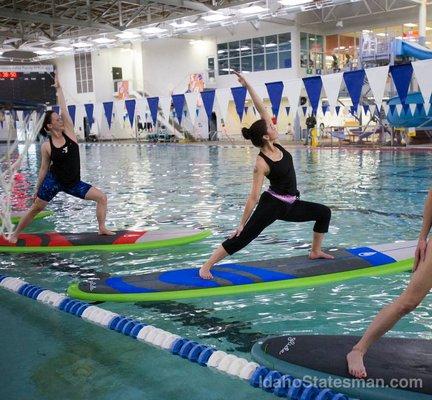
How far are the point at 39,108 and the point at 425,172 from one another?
9642 mm

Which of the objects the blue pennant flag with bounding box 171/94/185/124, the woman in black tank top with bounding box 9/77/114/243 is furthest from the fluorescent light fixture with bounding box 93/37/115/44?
the woman in black tank top with bounding box 9/77/114/243

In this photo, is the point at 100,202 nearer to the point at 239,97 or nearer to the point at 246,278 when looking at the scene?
the point at 246,278

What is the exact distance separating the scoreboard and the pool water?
2050mm

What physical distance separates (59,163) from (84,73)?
38.5m

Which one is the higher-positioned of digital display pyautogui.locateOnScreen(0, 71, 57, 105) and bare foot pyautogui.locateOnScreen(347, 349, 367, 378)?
digital display pyautogui.locateOnScreen(0, 71, 57, 105)

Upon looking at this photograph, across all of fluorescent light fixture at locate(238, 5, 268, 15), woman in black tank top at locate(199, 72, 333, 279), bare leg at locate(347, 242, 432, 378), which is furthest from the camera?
fluorescent light fixture at locate(238, 5, 268, 15)

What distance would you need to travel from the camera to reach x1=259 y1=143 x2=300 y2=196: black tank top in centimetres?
428

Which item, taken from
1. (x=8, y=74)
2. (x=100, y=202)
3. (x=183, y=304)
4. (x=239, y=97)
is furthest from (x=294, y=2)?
(x=183, y=304)

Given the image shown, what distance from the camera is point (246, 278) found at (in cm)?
438

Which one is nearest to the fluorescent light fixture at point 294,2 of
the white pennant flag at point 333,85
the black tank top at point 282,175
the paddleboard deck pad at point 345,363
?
the white pennant flag at point 333,85

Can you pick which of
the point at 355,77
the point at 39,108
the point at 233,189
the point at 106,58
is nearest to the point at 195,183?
the point at 233,189

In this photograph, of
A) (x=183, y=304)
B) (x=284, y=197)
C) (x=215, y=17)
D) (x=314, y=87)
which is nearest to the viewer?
(x=183, y=304)

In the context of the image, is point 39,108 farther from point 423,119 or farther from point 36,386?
point 423,119

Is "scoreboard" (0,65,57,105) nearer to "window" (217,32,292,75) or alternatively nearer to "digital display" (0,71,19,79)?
"digital display" (0,71,19,79)
